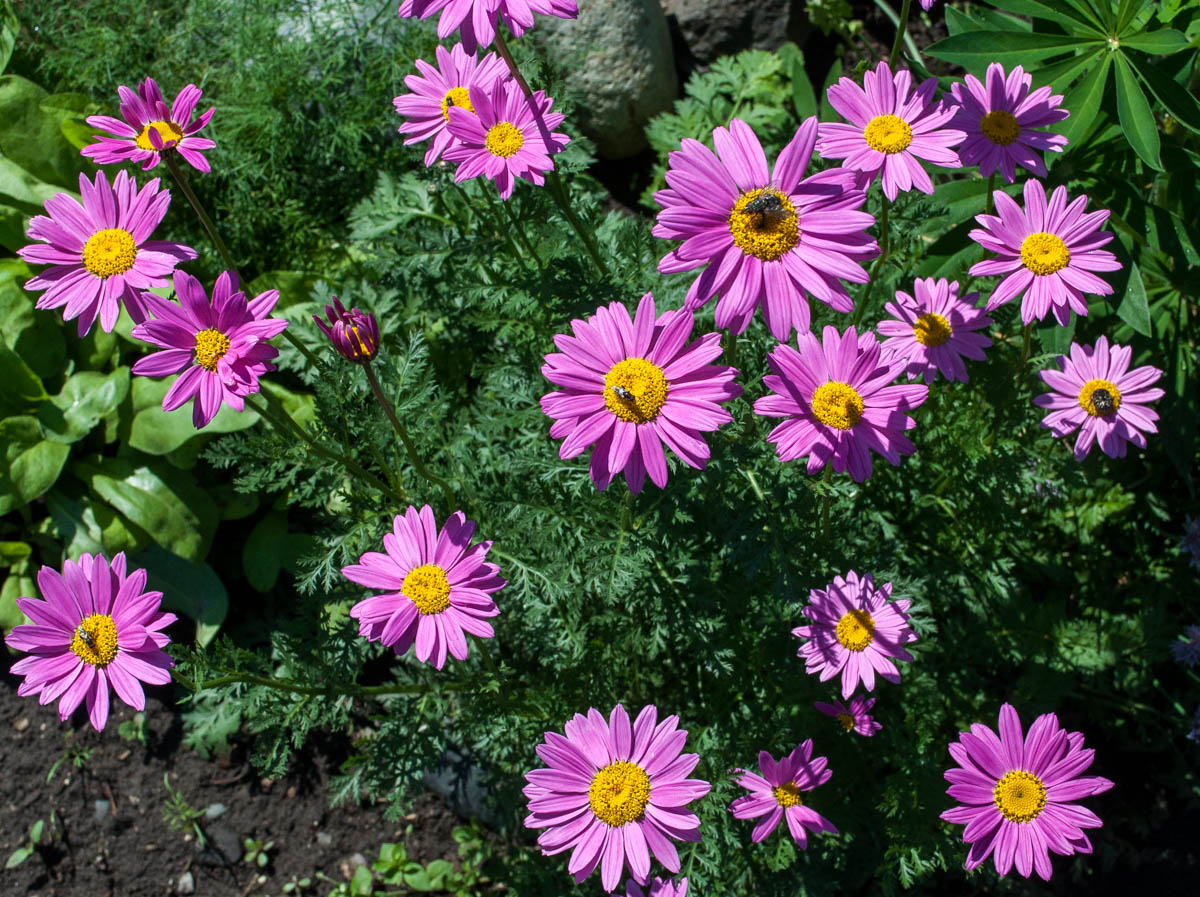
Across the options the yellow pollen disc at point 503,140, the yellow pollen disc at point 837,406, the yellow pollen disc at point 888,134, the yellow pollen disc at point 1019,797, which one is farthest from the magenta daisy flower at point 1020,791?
the yellow pollen disc at point 503,140

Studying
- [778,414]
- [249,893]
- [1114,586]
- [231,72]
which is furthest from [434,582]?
[231,72]

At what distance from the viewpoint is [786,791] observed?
2.44 metres

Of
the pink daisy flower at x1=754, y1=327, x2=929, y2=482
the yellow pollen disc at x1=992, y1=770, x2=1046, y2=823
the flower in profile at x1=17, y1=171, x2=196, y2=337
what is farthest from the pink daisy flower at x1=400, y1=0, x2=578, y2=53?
the yellow pollen disc at x1=992, y1=770, x2=1046, y2=823

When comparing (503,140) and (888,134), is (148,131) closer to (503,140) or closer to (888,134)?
(503,140)

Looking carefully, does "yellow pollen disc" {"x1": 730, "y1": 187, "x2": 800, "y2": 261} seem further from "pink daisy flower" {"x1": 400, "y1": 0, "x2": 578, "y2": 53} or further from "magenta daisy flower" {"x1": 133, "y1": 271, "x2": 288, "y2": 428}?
"magenta daisy flower" {"x1": 133, "y1": 271, "x2": 288, "y2": 428}

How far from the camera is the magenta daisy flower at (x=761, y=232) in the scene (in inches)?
70.1

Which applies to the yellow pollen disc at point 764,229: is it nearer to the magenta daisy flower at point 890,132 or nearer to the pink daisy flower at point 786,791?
the magenta daisy flower at point 890,132

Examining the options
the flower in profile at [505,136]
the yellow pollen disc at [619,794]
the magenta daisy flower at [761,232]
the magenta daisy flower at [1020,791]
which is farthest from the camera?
the flower in profile at [505,136]

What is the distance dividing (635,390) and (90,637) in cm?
131

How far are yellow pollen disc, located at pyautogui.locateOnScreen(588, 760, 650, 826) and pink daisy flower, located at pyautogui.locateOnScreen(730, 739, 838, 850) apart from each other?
0.46 metres

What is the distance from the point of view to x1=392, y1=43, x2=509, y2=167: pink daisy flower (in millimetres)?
2439

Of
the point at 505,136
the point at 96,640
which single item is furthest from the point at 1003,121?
the point at 96,640

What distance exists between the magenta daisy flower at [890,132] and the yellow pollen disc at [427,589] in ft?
4.23

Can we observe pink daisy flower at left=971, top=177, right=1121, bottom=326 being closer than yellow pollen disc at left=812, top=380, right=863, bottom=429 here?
No
